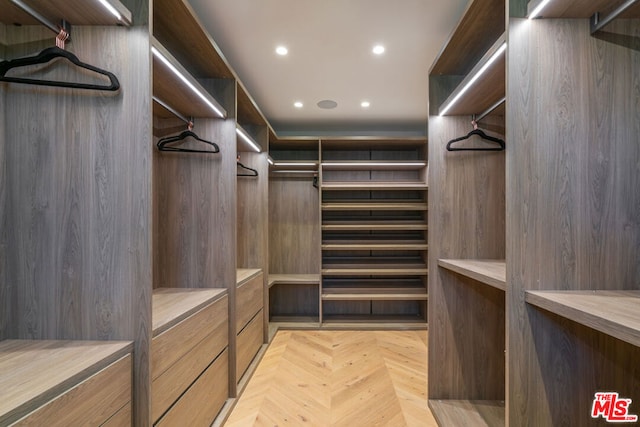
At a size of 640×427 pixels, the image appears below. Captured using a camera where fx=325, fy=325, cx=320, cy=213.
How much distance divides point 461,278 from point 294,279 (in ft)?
7.37

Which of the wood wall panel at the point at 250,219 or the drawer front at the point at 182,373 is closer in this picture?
the drawer front at the point at 182,373

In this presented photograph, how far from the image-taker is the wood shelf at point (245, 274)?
247 centimetres

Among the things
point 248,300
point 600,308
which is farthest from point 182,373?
point 600,308

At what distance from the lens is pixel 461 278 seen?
210 cm

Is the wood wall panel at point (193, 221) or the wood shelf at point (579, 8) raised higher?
the wood shelf at point (579, 8)

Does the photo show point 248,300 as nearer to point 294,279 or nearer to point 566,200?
point 294,279

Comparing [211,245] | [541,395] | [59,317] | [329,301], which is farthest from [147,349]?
[329,301]

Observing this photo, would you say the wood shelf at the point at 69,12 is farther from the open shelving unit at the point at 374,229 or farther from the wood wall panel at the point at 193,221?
the open shelving unit at the point at 374,229

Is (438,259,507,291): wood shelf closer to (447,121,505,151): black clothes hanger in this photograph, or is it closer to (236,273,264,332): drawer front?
(447,121,505,151): black clothes hanger

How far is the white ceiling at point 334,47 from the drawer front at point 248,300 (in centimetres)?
179

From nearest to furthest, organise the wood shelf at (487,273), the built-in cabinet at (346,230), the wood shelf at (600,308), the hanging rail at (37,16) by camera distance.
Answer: the wood shelf at (600,308), the hanging rail at (37,16), the wood shelf at (487,273), the built-in cabinet at (346,230)

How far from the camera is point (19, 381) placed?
87 centimetres

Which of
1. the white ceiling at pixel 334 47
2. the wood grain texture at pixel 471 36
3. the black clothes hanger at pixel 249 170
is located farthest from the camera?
the black clothes hanger at pixel 249 170

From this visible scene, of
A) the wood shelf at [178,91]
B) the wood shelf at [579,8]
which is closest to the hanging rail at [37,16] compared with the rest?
the wood shelf at [178,91]
